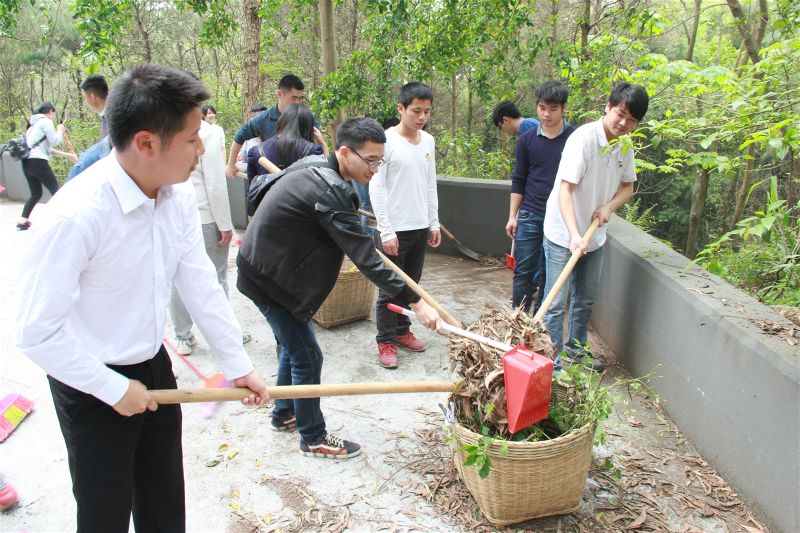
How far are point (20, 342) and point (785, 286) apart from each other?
4.02 metres

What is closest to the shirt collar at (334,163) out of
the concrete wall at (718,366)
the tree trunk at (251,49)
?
the concrete wall at (718,366)

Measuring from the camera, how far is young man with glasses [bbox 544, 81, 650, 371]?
3414 millimetres

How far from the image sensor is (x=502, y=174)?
8891mm

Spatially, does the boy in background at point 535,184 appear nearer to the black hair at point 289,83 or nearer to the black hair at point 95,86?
the black hair at point 289,83

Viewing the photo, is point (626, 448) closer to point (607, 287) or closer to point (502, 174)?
point (607, 287)

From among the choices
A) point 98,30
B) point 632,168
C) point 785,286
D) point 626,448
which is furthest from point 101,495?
point 98,30

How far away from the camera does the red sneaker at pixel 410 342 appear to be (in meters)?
4.38

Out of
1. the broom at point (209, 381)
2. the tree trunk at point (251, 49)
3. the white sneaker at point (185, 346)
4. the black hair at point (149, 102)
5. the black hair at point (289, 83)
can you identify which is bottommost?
the broom at point (209, 381)

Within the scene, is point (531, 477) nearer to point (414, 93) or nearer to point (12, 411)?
point (414, 93)

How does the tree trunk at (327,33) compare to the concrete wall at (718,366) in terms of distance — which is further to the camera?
the tree trunk at (327,33)

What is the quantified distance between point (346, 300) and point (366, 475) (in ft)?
6.52

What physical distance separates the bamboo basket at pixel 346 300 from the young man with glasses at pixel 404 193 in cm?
54

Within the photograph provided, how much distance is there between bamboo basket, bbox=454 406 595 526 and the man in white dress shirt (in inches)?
49.7

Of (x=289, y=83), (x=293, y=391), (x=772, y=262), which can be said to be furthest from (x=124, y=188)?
(x=772, y=262)
